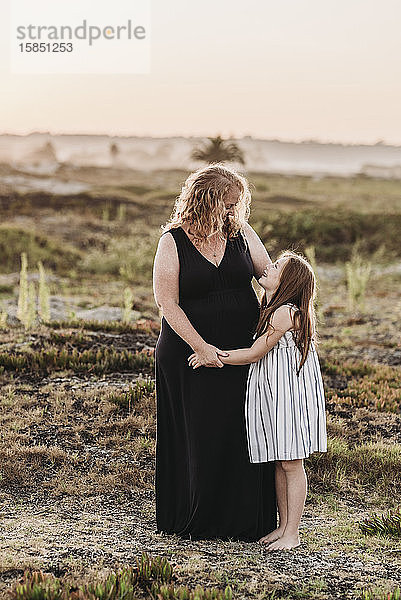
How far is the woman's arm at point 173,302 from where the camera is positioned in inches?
201

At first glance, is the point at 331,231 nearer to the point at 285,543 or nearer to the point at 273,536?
the point at 273,536

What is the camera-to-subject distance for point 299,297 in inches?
198

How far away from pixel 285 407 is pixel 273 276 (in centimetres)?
87

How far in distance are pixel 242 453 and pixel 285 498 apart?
0.42m

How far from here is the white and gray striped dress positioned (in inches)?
198

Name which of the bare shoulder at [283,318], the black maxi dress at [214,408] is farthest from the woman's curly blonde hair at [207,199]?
the bare shoulder at [283,318]

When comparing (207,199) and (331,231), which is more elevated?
(331,231)

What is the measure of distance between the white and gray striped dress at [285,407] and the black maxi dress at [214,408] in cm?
20

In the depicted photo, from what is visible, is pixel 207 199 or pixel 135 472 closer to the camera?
pixel 207 199

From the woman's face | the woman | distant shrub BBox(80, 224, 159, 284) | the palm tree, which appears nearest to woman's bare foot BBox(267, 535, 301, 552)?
the woman

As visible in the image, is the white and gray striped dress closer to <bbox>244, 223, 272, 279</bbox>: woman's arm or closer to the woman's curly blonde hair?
<bbox>244, 223, 272, 279</bbox>: woman's arm

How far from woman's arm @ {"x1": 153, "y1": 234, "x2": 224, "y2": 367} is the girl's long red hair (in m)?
0.43

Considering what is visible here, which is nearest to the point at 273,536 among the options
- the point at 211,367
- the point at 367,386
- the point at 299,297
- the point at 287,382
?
the point at 287,382

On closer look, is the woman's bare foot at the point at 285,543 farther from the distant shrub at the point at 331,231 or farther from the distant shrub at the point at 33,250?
the distant shrub at the point at 331,231
